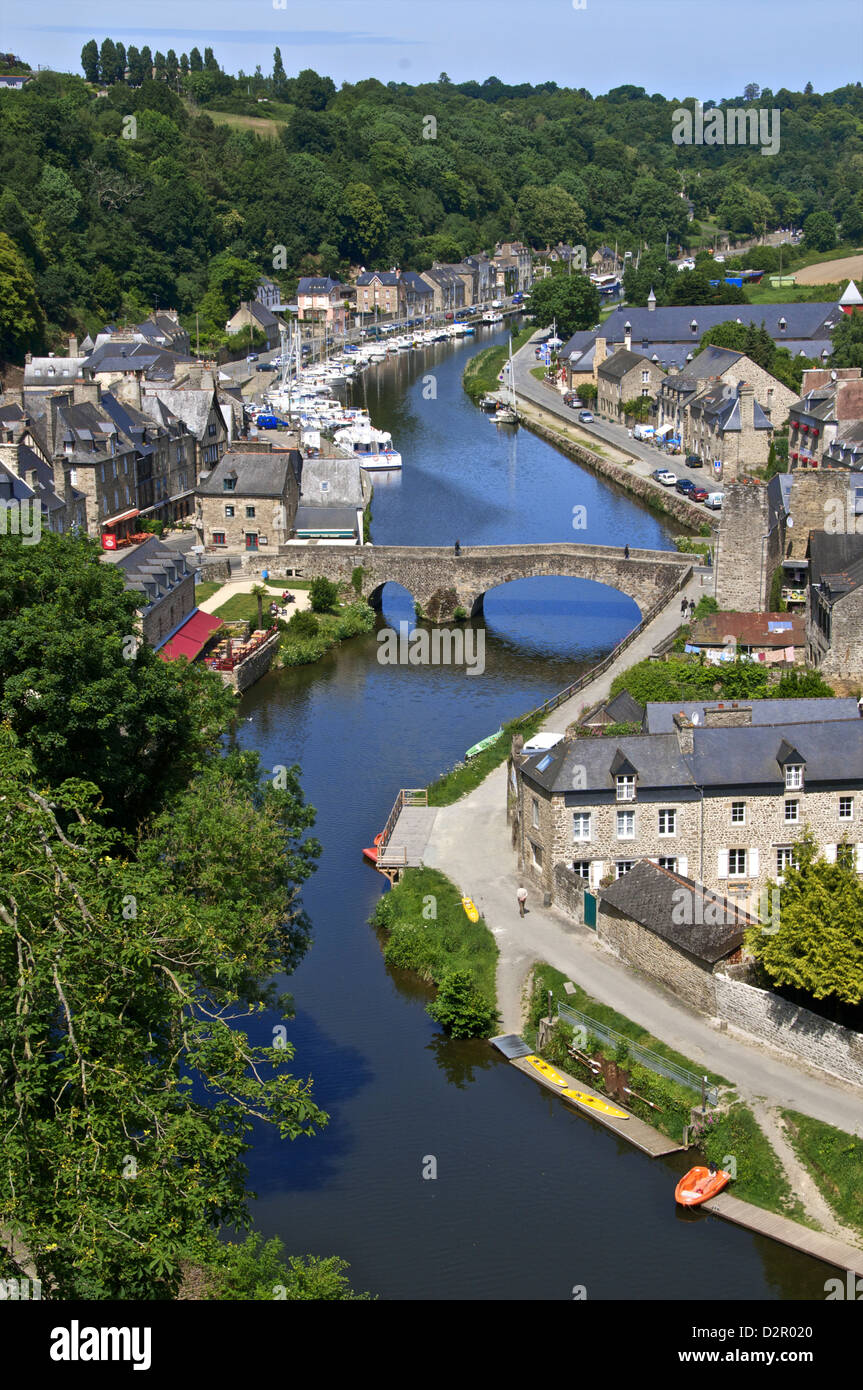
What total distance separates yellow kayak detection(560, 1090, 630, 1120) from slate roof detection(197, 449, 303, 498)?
39.6m

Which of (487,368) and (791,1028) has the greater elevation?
(487,368)

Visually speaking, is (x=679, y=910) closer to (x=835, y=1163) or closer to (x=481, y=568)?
(x=835, y=1163)

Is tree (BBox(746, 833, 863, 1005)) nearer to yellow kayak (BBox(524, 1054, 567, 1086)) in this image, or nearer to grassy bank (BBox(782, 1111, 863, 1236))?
grassy bank (BBox(782, 1111, 863, 1236))

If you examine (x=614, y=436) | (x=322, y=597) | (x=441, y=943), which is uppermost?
(x=614, y=436)

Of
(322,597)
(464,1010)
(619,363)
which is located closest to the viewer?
(464,1010)

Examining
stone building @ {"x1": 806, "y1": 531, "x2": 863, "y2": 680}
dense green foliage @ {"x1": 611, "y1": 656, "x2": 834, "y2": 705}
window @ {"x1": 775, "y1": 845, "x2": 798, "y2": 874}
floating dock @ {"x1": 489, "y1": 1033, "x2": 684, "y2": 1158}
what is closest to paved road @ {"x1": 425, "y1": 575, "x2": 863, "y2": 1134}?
floating dock @ {"x1": 489, "y1": 1033, "x2": 684, "y2": 1158}

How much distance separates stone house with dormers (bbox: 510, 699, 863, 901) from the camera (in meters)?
37.2

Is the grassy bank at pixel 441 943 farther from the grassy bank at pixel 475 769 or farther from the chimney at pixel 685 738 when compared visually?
the chimney at pixel 685 738

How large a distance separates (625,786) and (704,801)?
182cm

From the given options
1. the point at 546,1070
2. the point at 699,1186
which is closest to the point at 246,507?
the point at 546,1070

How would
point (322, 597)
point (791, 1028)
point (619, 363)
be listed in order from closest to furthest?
1. point (791, 1028)
2. point (322, 597)
3. point (619, 363)

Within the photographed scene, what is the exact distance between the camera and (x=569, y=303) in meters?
126

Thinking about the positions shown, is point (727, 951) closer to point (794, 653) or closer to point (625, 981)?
point (625, 981)

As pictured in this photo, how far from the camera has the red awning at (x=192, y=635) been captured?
55094 mm
